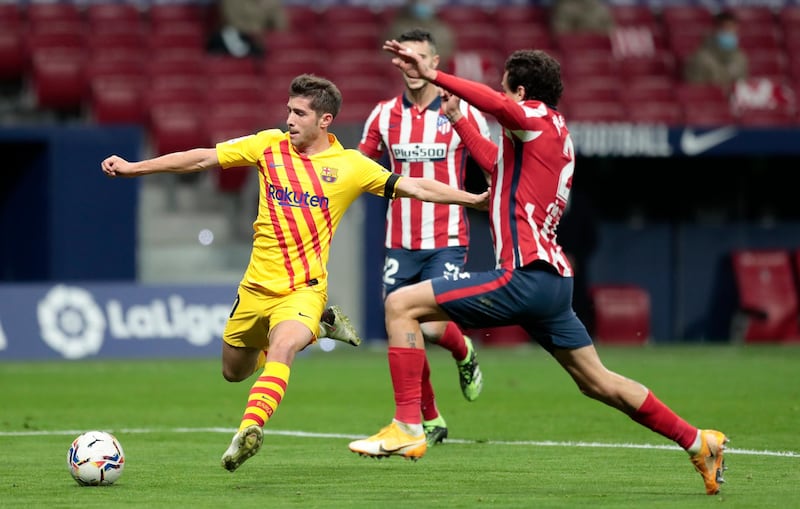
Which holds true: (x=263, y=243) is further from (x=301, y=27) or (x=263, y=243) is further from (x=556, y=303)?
(x=301, y=27)

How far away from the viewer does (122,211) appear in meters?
17.4

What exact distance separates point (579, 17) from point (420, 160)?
483 inches

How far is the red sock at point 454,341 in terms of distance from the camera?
386 inches

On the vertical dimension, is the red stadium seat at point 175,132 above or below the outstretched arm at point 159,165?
below

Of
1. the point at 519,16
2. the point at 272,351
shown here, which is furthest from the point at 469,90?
the point at 519,16

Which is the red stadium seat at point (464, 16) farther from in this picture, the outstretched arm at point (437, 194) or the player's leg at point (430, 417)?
the outstretched arm at point (437, 194)

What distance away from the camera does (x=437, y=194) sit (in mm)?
8250

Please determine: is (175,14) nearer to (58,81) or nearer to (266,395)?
(58,81)

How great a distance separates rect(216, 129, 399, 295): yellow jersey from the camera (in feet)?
27.3

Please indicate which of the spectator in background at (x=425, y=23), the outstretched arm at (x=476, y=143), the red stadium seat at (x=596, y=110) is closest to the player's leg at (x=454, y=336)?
the outstretched arm at (x=476, y=143)

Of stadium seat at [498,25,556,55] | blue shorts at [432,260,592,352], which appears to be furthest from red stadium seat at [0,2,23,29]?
blue shorts at [432,260,592,352]

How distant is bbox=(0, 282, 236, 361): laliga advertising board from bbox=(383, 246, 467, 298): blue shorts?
6.39 m

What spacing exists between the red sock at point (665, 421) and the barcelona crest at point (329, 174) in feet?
6.97

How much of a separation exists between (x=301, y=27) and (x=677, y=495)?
48.8 ft
